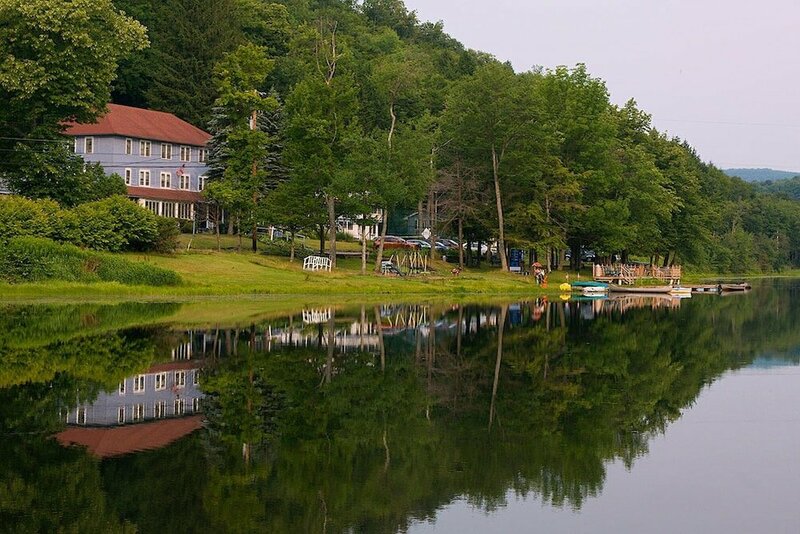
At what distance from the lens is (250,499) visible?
48.5 ft

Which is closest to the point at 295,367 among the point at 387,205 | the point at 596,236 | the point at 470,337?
the point at 470,337

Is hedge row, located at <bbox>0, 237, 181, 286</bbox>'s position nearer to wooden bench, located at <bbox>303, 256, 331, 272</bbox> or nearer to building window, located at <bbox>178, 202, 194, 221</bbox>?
wooden bench, located at <bbox>303, 256, 331, 272</bbox>

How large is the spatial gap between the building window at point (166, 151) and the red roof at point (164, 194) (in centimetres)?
301

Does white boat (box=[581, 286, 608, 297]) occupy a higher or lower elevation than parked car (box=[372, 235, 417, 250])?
lower

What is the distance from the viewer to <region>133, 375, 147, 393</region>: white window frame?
80.5ft

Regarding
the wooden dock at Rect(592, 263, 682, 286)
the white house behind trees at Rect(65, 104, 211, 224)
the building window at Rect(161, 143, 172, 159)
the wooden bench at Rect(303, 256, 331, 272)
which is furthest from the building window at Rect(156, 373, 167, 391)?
the building window at Rect(161, 143, 172, 159)

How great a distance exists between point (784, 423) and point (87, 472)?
15033 millimetres

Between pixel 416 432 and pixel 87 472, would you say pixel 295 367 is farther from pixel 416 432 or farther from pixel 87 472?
pixel 87 472

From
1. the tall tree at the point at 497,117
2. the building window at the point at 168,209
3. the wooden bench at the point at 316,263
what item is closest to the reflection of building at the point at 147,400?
the wooden bench at the point at 316,263

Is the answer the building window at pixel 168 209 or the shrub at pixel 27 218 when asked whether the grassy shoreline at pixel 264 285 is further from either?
the building window at pixel 168 209

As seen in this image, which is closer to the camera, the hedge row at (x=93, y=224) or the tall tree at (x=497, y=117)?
the hedge row at (x=93, y=224)

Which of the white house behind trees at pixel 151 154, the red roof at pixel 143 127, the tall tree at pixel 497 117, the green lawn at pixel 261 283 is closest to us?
the green lawn at pixel 261 283

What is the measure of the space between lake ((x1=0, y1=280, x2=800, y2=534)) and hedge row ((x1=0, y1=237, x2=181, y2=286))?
1310 cm

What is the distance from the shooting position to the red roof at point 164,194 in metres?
90.0
